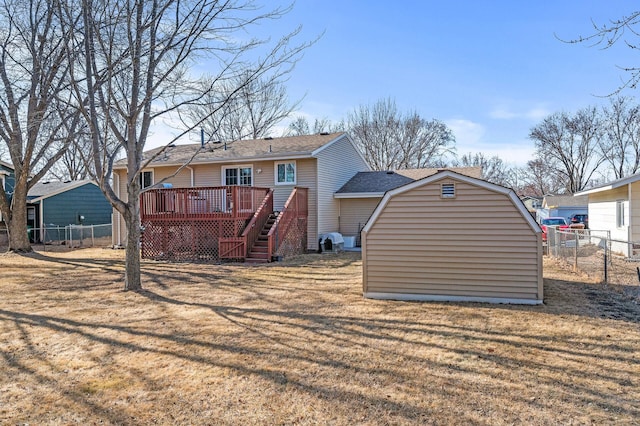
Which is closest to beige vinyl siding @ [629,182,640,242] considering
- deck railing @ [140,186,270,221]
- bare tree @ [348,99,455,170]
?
deck railing @ [140,186,270,221]

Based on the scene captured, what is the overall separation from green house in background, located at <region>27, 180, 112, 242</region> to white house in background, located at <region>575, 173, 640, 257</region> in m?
24.7

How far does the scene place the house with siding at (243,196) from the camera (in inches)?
550

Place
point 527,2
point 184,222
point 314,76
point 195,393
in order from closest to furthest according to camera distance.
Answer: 1. point 195,393
2. point 527,2
3. point 314,76
4. point 184,222

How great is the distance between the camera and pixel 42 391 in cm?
397

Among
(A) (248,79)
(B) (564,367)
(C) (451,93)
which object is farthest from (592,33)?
(C) (451,93)

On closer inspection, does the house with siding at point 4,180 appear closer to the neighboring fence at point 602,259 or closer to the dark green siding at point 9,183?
the dark green siding at point 9,183

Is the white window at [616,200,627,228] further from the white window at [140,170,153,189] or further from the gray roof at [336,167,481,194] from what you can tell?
the white window at [140,170,153,189]

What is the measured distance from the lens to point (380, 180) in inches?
750

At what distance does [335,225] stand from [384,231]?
10386 mm

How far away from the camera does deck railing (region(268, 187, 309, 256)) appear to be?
45.0ft

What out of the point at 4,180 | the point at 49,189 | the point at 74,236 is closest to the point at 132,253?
the point at 74,236

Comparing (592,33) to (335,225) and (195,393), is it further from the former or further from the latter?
(335,225)

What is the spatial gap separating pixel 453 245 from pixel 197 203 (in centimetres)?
976

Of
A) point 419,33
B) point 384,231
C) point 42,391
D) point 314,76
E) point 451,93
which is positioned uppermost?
point 451,93
